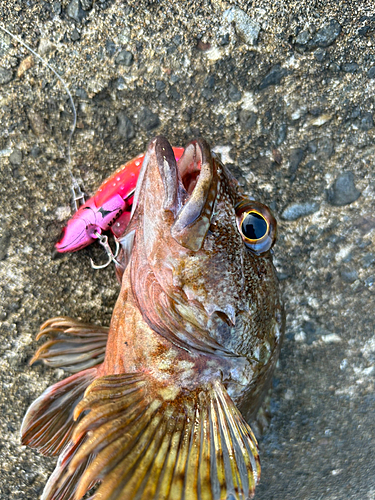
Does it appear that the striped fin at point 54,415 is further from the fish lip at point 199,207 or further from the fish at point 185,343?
the fish lip at point 199,207

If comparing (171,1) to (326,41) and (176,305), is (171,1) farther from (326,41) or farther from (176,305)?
(176,305)

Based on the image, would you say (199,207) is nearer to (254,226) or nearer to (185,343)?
(254,226)

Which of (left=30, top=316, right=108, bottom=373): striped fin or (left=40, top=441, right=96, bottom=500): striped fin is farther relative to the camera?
(left=30, top=316, right=108, bottom=373): striped fin

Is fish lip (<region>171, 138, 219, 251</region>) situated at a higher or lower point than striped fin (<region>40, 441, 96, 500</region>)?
higher

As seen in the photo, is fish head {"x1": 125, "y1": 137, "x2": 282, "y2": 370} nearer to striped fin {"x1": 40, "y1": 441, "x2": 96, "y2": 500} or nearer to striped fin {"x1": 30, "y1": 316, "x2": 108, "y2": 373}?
striped fin {"x1": 30, "y1": 316, "x2": 108, "y2": 373}

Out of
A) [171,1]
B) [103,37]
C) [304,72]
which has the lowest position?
[103,37]

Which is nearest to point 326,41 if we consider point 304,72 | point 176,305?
point 304,72

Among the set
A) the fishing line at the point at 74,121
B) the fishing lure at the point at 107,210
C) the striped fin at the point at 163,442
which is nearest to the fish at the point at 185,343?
the striped fin at the point at 163,442

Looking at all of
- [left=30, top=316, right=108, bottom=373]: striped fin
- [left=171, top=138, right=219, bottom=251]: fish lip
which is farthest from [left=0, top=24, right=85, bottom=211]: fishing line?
[left=171, top=138, right=219, bottom=251]: fish lip
